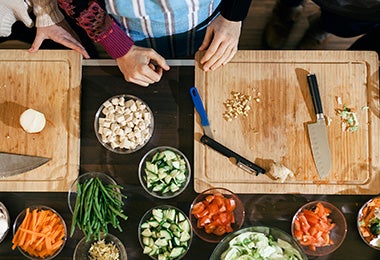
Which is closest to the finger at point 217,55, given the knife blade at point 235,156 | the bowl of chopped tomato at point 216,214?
the knife blade at point 235,156

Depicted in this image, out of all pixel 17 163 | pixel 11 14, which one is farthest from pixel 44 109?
pixel 11 14

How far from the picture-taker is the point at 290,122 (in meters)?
1.70

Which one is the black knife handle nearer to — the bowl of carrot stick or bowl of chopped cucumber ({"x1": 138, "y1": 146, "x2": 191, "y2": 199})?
bowl of chopped cucumber ({"x1": 138, "y1": 146, "x2": 191, "y2": 199})

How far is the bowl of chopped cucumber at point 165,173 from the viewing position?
1.64m

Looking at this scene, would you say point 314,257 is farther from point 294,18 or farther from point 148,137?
point 294,18

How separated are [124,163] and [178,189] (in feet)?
0.71

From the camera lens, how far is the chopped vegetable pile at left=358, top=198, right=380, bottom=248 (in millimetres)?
1630

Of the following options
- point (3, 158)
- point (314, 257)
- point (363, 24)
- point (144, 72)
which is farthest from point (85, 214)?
point (363, 24)

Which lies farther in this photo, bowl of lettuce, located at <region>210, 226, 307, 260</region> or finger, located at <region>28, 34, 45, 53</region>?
finger, located at <region>28, 34, 45, 53</region>

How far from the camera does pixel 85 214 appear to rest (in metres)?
1.57

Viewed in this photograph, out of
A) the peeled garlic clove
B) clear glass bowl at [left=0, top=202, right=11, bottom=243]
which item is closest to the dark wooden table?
clear glass bowl at [left=0, top=202, right=11, bottom=243]

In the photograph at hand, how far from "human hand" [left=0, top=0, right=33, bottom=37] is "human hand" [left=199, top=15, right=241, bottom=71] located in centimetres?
63

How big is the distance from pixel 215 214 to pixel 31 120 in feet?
2.29

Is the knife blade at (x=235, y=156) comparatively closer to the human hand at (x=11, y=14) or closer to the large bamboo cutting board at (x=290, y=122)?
the large bamboo cutting board at (x=290, y=122)
